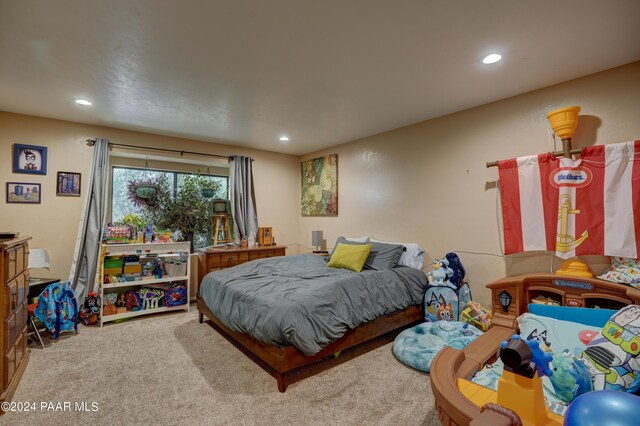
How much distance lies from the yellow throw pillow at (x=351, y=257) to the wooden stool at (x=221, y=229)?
1947 millimetres

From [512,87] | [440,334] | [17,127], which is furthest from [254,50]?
[17,127]

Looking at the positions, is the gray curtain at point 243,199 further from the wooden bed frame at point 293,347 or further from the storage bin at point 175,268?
the wooden bed frame at point 293,347

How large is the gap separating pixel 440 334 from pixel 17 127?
16.6 feet

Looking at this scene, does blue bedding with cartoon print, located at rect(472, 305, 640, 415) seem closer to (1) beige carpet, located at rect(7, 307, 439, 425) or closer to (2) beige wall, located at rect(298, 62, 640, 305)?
(1) beige carpet, located at rect(7, 307, 439, 425)

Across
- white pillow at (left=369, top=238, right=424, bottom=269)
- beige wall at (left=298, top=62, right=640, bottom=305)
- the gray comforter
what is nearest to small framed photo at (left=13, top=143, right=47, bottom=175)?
the gray comforter

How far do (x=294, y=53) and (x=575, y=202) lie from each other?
2.52 m

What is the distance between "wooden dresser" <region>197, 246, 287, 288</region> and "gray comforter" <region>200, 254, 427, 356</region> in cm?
75

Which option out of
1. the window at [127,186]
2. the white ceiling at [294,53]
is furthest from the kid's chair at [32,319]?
the white ceiling at [294,53]

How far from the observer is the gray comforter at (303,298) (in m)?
2.25

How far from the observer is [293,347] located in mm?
2234

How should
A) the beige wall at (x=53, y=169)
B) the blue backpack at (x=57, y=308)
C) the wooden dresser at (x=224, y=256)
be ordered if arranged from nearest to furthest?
1. the blue backpack at (x=57, y=308)
2. the beige wall at (x=53, y=169)
3. the wooden dresser at (x=224, y=256)

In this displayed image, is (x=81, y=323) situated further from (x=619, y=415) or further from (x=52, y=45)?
(x=619, y=415)

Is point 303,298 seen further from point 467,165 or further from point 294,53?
point 467,165

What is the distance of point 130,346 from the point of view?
2.94 meters
